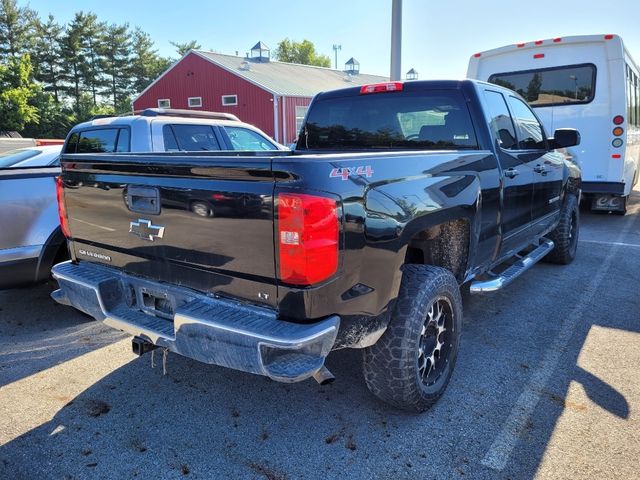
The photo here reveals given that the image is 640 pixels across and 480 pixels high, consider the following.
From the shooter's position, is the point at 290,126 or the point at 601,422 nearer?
the point at 601,422

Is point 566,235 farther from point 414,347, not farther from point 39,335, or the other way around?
point 39,335

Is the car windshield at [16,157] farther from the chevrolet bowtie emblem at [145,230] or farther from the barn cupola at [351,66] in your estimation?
the barn cupola at [351,66]

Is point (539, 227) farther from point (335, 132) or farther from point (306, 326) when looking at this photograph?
point (306, 326)

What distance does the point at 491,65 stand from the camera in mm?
9281

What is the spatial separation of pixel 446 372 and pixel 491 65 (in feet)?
25.6

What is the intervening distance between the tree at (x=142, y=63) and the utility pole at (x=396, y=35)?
173 feet

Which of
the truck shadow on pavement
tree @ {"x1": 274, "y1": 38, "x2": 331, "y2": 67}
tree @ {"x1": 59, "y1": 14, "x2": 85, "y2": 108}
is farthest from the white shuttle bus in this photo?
tree @ {"x1": 274, "y1": 38, "x2": 331, "y2": 67}

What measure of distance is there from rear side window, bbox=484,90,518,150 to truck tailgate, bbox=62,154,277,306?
2.30 metres

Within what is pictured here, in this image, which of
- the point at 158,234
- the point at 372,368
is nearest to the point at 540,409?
the point at 372,368

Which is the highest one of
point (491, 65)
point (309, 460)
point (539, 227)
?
point (491, 65)

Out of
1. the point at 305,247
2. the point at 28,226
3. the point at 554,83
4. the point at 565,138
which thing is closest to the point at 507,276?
the point at 565,138

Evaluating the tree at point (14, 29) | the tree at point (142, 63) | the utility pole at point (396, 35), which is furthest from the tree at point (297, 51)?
the utility pole at point (396, 35)

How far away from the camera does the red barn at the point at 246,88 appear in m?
27.2

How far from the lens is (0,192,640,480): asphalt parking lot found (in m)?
2.51
